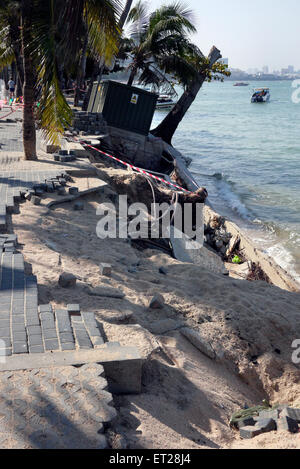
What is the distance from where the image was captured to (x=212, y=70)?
2184 centimetres

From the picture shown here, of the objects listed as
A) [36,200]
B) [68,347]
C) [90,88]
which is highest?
[90,88]

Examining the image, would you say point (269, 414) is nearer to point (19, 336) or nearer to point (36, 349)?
point (36, 349)

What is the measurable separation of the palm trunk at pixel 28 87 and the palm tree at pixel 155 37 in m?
10.9

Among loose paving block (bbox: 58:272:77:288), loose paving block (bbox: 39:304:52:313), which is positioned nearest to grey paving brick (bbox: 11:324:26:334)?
loose paving block (bbox: 39:304:52:313)

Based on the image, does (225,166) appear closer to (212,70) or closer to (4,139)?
(212,70)

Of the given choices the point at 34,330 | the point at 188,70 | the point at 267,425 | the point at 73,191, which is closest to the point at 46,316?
the point at 34,330

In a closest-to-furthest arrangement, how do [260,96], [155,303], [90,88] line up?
[155,303] < [90,88] < [260,96]

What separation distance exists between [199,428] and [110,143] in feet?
46.9

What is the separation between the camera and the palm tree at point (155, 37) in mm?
20297

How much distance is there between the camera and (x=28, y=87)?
36.1 feet

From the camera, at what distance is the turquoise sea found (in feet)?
52.9

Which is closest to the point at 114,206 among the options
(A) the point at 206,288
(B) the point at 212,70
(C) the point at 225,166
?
(A) the point at 206,288

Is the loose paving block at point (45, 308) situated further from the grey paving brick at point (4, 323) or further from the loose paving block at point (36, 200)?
the loose paving block at point (36, 200)

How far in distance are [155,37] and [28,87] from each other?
1116cm
